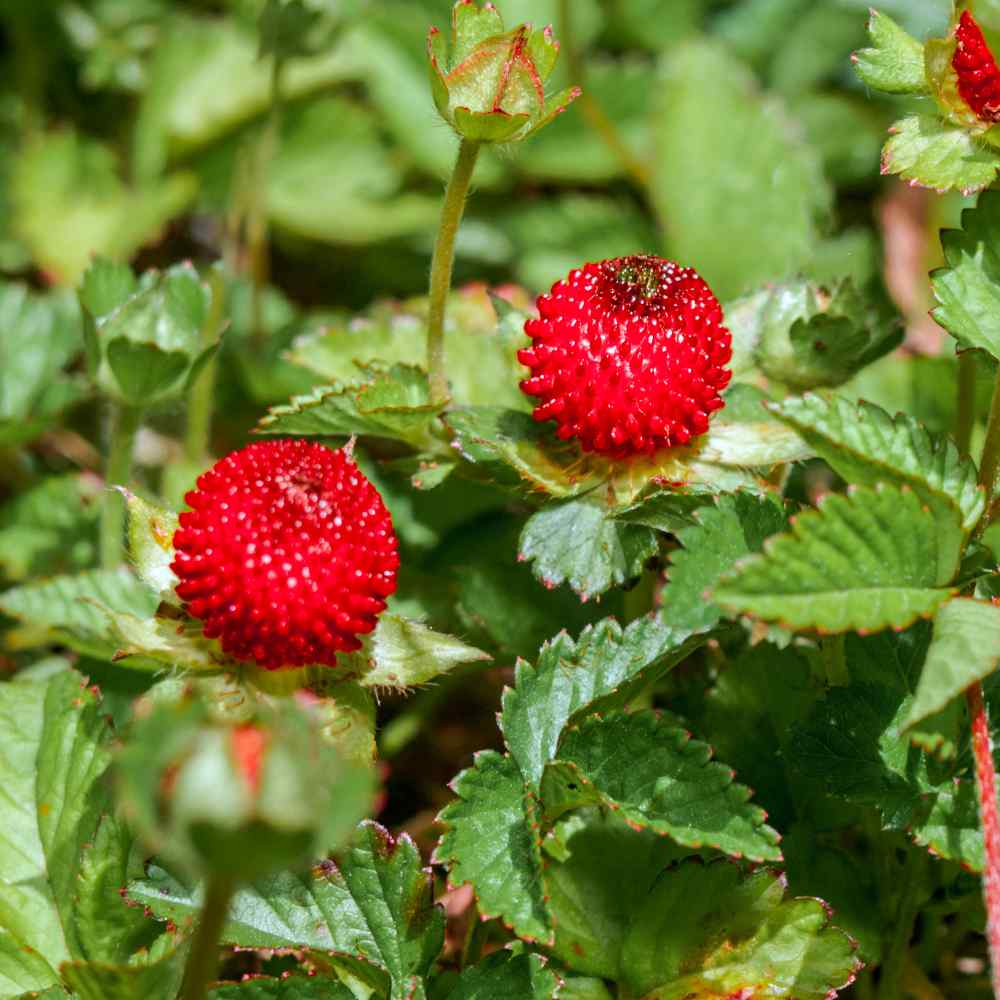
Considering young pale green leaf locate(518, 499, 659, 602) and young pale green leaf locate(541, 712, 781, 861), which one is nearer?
young pale green leaf locate(541, 712, 781, 861)

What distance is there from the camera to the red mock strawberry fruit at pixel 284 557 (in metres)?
1.55

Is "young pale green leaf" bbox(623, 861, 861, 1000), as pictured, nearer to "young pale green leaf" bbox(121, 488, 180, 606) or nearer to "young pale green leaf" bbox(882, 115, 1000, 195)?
"young pale green leaf" bbox(121, 488, 180, 606)

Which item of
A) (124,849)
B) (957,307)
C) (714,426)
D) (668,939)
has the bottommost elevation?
(668,939)

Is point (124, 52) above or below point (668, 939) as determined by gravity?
above

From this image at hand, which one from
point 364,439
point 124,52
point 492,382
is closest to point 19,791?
point 364,439

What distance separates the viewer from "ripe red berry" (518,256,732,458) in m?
1.75

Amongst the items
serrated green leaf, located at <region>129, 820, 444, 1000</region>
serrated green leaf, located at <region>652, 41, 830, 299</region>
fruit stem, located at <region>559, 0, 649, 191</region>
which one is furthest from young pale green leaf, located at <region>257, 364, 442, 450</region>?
fruit stem, located at <region>559, 0, 649, 191</region>

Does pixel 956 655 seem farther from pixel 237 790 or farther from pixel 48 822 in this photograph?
pixel 48 822

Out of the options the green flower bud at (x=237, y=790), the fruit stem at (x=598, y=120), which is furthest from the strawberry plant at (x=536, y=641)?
the fruit stem at (x=598, y=120)

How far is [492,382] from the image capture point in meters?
2.31

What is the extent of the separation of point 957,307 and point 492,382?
33.3 inches

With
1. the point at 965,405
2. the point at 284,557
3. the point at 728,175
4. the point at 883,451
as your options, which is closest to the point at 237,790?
the point at 284,557

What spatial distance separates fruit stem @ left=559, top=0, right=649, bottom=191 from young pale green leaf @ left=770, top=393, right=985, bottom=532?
78.9 inches

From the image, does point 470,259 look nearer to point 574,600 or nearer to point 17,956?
point 574,600
